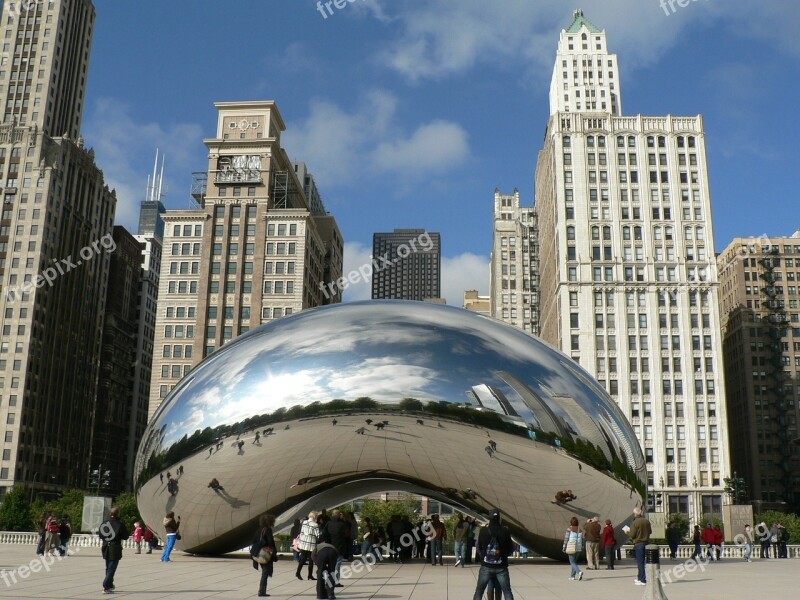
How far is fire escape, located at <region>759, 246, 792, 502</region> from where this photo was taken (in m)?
117

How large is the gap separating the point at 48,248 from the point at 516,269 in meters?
84.9

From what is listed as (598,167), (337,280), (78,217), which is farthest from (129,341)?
(598,167)

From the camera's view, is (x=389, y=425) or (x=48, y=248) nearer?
(x=389, y=425)

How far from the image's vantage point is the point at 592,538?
55.0 ft

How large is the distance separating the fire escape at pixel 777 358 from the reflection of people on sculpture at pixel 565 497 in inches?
4452

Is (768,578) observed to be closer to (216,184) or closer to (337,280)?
(216,184)

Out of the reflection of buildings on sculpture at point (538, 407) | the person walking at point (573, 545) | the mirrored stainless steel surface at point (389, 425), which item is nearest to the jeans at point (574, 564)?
the person walking at point (573, 545)

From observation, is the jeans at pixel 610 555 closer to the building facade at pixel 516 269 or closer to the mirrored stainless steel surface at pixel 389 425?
the mirrored stainless steel surface at pixel 389 425

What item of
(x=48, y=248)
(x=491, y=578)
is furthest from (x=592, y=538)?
(x=48, y=248)

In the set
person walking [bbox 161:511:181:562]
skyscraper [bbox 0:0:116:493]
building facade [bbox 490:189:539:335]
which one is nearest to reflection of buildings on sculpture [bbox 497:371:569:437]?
person walking [bbox 161:511:181:562]

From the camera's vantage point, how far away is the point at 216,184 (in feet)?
361

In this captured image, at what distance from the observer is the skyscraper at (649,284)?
3548 inches

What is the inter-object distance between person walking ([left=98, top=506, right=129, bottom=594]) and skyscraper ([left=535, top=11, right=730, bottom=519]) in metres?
81.4

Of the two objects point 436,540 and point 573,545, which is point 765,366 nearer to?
point 436,540
